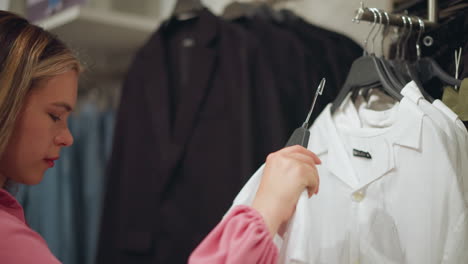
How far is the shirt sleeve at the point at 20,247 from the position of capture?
0.57m

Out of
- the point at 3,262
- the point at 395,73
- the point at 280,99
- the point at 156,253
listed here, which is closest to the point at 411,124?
the point at 395,73

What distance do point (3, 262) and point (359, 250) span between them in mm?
480

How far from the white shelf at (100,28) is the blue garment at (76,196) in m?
0.27

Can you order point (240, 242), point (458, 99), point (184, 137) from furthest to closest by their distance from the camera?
point (184, 137), point (458, 99), point (240, 242)

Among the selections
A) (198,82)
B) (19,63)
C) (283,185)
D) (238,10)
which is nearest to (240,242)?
(283,185)

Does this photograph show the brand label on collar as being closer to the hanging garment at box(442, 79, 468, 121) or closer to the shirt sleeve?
the hanging garment at box(442, 79, 468, 121)

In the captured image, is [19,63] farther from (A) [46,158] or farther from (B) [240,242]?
(B) [240,242]

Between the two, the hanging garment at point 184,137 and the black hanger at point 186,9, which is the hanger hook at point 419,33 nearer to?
the hanging garment at point 184,137

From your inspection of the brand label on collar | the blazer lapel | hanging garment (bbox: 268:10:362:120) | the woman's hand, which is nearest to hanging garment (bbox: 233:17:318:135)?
hanging garment (bbox: 268:10:362:120)

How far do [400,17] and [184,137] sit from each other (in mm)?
652

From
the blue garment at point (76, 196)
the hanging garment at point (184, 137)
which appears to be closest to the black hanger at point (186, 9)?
the hanging garment at point (184, 137)

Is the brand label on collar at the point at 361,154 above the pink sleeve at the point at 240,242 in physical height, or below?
above

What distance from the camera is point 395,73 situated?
2.45 ft

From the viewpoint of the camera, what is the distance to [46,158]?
695 millimetres
